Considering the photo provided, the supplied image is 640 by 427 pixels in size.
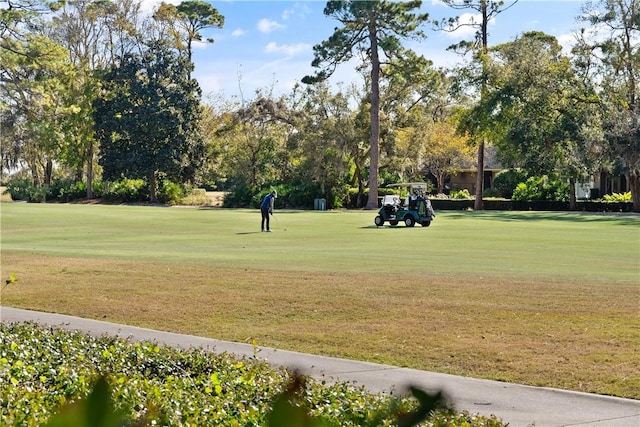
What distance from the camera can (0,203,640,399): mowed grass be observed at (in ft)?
35.0

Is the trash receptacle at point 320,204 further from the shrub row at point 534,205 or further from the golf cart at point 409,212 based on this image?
the golf cart at point 409,212

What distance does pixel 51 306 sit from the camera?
14.8 meters

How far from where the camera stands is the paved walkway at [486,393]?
7832mm

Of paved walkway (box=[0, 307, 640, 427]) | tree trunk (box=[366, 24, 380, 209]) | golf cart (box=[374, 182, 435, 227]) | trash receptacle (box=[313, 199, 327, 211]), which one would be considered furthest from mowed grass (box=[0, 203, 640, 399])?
trash receptacle (box=[313, 199, 327, 211])

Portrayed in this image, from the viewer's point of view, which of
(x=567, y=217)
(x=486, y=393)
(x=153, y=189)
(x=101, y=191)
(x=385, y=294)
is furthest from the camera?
(x=101, y=191)

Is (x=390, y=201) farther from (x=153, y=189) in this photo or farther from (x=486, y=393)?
(x=153, y=189)

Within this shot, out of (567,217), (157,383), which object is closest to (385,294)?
(157,383)

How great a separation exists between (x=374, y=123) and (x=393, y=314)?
2021 inches

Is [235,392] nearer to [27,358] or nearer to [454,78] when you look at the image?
[27,358]

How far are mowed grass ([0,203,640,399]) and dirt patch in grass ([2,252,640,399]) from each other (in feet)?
0.10

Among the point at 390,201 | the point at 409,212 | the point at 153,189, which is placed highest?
the point at 153,189

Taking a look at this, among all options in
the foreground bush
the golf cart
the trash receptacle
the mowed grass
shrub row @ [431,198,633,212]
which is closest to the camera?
the foreground bush

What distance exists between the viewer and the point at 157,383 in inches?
302

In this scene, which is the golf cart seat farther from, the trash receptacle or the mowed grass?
the trash receptacle
